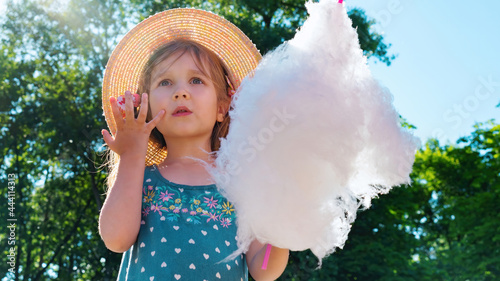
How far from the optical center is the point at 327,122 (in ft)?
5.62

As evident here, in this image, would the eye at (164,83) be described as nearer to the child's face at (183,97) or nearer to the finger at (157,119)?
the child's face at (183,97)

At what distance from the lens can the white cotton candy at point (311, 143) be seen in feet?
5.65

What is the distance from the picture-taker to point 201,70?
222 centimetres

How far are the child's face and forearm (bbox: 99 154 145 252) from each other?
10.1 inches

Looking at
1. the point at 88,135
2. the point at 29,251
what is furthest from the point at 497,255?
the point at 29,251

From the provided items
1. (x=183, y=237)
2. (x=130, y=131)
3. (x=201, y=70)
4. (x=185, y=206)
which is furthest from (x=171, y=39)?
(x=183, y=237)

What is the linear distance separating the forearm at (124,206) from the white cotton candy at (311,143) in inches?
12.6

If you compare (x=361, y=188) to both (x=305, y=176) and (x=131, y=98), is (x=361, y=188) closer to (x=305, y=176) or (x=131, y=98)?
(x=305, y=176)

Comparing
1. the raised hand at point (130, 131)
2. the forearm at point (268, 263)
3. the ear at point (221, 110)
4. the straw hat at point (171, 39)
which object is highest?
the straw hat at point (171, 39)

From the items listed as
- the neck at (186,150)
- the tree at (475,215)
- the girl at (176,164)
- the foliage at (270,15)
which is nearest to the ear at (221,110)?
the girl at (176,164)

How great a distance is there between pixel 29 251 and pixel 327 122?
14169mm

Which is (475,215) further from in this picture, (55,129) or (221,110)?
(221,110)

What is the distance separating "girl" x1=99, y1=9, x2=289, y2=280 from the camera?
1.90m

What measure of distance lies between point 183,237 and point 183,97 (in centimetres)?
57
